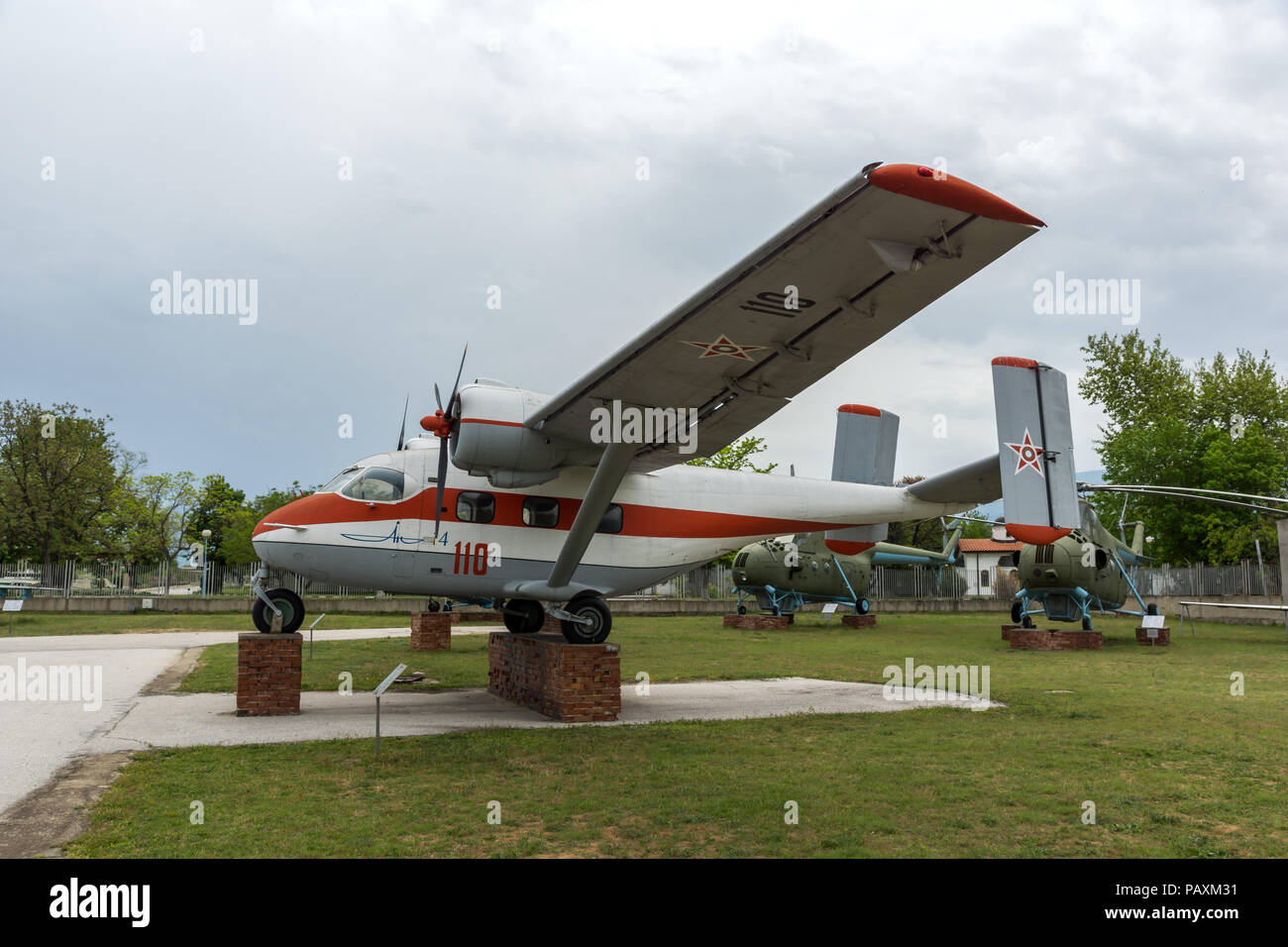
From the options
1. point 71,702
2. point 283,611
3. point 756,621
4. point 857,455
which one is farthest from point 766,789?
point 756,621

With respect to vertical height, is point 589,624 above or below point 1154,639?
above

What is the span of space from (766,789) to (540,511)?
6.28 meters

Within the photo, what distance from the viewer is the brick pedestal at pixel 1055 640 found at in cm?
2202

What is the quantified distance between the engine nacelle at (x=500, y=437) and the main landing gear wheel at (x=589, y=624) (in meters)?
2.10

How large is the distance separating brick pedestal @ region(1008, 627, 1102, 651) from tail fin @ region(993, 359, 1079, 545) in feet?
43.8

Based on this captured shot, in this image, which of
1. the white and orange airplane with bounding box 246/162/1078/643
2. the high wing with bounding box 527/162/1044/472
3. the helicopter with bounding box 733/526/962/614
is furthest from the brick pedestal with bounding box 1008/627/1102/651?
the high wing with bounding box 527/162/1044/472

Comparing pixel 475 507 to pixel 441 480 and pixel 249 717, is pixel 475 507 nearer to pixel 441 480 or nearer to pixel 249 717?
pixel 441 480

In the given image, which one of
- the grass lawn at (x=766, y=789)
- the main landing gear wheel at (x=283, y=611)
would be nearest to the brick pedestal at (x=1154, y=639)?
the grass lawn at (x=766, y=789)

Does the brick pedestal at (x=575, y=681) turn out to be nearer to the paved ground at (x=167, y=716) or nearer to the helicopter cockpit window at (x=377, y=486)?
the paved ground at (x=167, y=716)

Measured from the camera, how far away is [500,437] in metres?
11.0

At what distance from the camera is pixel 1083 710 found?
447 inches

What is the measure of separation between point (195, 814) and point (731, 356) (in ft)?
21.7

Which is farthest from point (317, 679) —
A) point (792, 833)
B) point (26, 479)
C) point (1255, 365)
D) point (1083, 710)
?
point (1255, 365)
